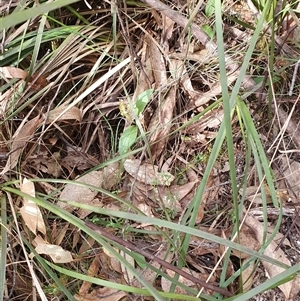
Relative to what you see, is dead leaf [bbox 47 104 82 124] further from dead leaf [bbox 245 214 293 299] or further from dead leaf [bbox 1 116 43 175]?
dead leaf [bbox 245 214 293 299]

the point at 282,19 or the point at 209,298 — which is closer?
the point at 209,298

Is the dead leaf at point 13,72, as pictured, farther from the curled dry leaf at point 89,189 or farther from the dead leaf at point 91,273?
the dead leaf at point 91,273

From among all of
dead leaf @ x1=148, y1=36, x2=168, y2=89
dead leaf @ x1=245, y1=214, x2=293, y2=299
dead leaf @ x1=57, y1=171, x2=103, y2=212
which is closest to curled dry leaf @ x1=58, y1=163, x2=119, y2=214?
dead leaf @ x1=57, y1=171, x2=103, y2=212

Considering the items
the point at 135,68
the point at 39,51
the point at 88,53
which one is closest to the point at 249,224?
the point at 135,68

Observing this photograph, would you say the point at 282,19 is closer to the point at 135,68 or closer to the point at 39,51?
the point at 135,68

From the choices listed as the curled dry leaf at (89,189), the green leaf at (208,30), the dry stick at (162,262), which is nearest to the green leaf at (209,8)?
the green leaf at (208,30)

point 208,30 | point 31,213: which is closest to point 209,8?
point 208,30
